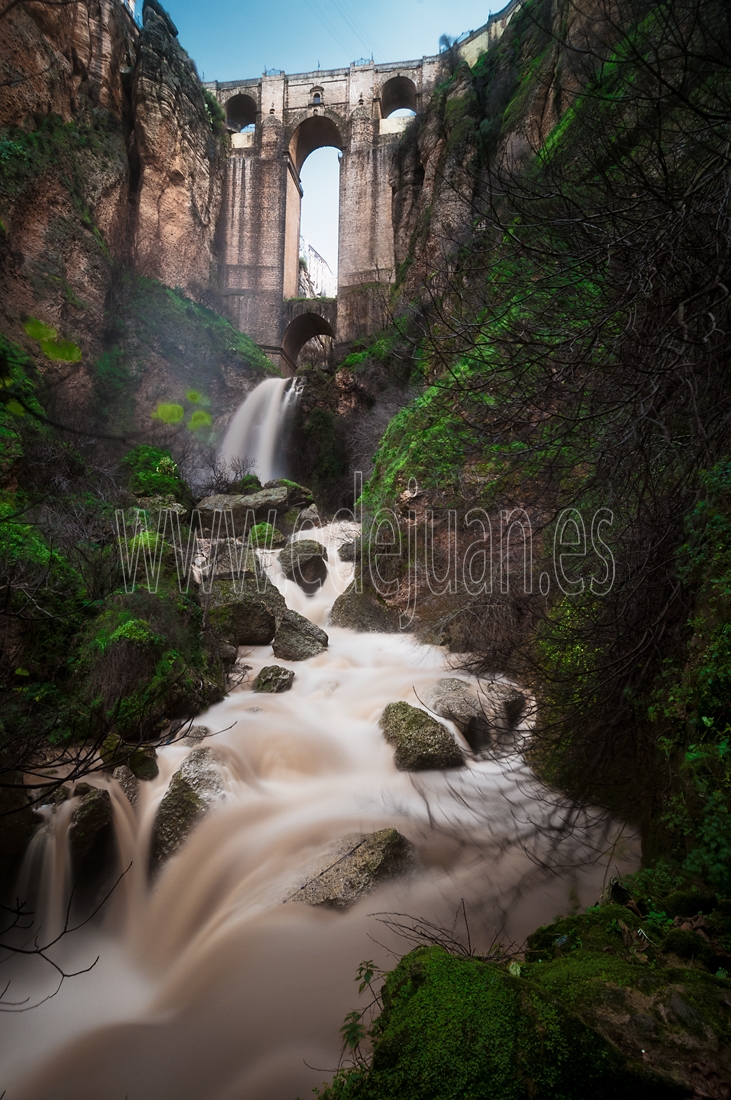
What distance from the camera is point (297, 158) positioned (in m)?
28.8

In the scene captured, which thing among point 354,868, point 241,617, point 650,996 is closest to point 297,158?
point 241,617

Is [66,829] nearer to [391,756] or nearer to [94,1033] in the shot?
[94,1033]

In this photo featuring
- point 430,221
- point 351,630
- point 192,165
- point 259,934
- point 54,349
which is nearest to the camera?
point 54,349

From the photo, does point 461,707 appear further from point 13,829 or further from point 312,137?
point 312,137

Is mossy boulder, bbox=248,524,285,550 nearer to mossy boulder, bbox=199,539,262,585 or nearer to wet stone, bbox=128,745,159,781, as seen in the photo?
mossy boulder, bbox=199,539,262,585

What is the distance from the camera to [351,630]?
9289mm

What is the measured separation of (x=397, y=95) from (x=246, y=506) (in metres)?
25.1

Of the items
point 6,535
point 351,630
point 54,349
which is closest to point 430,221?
point 351,630

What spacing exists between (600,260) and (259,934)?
4235 mm

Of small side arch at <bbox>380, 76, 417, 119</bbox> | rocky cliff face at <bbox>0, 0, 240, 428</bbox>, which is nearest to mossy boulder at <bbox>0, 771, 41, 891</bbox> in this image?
rocky cliff face at <bbox>0, 0, 240, 428</bbox>

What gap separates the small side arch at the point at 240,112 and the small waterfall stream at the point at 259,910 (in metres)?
31.9

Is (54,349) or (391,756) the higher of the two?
(54,349)

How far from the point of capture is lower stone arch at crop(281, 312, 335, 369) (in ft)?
87.3

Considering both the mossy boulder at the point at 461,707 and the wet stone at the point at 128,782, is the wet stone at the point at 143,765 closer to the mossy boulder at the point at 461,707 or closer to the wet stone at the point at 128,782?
the wet stone at the point at 128,782
